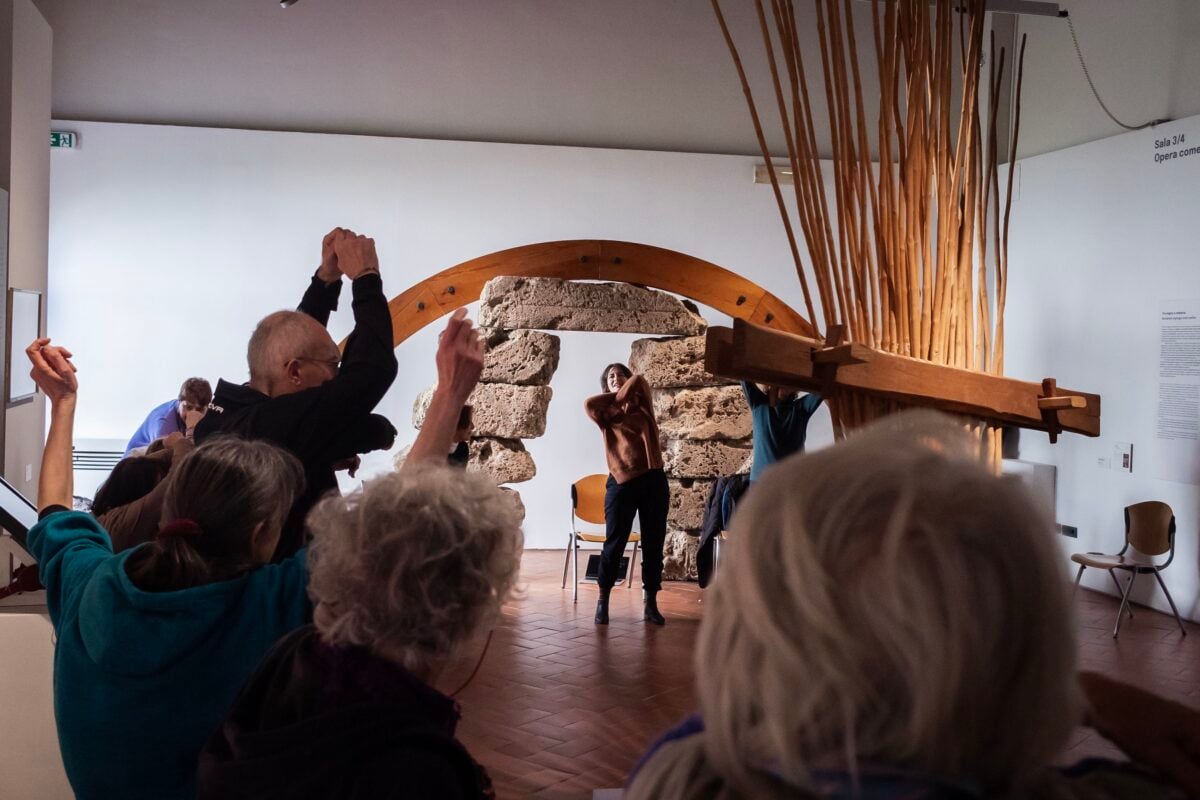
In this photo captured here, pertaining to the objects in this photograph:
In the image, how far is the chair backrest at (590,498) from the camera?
299 inches

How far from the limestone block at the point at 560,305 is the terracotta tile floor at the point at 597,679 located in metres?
1.87

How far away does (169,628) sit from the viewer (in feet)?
5.02

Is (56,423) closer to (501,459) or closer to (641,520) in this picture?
(641,520)

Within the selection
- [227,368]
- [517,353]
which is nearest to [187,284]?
[227,368]

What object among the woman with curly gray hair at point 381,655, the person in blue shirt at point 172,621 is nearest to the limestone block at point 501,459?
the person in blue shirt at point 172,621

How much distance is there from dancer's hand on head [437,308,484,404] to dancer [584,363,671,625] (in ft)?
15.3

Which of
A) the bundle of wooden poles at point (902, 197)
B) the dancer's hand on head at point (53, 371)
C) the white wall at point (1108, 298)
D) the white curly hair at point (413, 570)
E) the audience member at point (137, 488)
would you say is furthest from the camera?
the white wall at point (1108, 298)

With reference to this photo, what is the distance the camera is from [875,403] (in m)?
1.58

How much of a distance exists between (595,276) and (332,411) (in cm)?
501

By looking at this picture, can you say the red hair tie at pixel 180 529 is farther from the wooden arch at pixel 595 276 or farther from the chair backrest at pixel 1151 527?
the chair backrest at pixel 1151 527

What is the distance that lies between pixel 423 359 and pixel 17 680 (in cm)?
680

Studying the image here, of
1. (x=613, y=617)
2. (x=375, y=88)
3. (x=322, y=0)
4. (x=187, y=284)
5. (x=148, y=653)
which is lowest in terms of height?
(x=613, y=617)

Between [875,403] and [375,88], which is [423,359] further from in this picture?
[875,403]

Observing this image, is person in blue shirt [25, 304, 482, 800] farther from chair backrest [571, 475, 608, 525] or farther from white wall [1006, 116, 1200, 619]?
white wall [1006, 116, 1200, 619]
